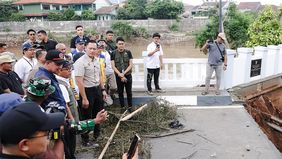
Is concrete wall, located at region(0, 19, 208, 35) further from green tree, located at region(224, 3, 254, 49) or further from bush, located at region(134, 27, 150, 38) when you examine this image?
green tree, located at region(224, 3, 254, 49)

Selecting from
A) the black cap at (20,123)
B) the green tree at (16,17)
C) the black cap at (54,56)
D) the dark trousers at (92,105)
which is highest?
the green tree at (16,17)

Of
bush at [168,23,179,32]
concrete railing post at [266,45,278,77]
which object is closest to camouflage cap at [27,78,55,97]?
concrete railing post at [266,45,278,77]

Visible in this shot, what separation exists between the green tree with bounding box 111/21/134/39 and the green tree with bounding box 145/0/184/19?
5436mm

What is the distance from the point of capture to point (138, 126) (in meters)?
5.80

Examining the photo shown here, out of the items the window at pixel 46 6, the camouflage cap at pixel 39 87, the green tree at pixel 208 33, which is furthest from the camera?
the window at pixel 46 6

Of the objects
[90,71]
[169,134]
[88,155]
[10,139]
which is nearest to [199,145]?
[169,134]

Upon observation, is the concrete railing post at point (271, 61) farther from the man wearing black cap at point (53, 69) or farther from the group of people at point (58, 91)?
the man wearing black cap at point (53, 69)

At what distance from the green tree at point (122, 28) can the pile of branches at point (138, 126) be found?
32193 mm

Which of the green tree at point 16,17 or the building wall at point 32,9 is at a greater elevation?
the building wall at point 32,9

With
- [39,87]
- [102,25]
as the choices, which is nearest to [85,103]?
[39,87]

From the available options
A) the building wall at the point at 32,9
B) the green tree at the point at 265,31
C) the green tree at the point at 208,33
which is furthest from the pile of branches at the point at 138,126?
the building wall at the point at 32,9

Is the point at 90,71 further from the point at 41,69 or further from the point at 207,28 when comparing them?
the point at 207,28

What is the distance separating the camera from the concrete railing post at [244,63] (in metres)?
8.39

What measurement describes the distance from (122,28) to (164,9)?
7272mm
